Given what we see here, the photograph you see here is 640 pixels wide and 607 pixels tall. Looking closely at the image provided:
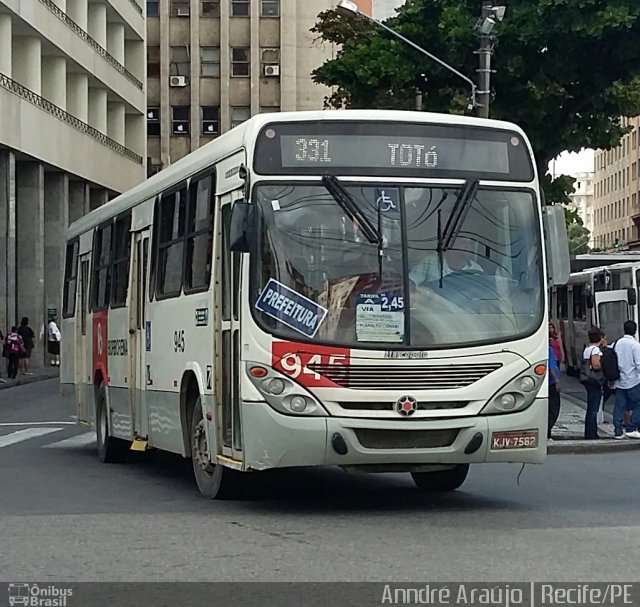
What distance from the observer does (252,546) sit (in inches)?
400

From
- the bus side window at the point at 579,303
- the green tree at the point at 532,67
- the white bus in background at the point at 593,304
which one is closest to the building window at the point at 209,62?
the white bus in background at the point at 593,304

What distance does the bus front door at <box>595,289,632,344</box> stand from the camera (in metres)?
36.0

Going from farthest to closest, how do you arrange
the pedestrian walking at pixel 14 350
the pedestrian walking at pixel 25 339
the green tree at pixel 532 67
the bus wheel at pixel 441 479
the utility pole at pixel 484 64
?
the pedestrian walking at pixel 25 339 < the pedestrian walking at pixel 14 350 < the green tree at pixel 532 67 < the utility pole at pixel 484 64 < the bus wheel at pixel 441 479

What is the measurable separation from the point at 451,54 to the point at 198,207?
2279 cm

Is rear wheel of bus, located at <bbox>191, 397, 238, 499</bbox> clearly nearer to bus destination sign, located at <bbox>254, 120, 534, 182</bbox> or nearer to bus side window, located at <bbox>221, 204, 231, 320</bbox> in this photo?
bus side window, located at <bbox>221, 204, 231, 320</bbox>

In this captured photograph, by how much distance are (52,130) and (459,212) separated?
3894cm

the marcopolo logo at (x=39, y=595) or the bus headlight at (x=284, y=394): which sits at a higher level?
the bus headlight at (x=284, y=394)

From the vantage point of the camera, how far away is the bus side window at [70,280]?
20.1 m

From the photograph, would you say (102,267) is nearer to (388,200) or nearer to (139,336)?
(139,336)

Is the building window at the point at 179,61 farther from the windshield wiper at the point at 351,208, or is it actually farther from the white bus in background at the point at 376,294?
the windshield wiper at the point at 351,208

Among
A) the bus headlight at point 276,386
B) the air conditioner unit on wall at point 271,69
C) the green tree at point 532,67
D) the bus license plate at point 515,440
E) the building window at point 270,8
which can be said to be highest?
the building window at point 270,8

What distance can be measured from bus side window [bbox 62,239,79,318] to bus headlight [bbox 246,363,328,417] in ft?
29.1

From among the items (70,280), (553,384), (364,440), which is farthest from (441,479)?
(70,280)

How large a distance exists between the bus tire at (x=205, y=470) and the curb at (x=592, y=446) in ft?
24.0
